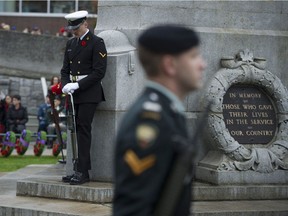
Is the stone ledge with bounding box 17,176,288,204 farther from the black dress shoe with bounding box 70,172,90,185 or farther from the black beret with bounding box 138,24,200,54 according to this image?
the black beret with bounding box 138,24,200,54

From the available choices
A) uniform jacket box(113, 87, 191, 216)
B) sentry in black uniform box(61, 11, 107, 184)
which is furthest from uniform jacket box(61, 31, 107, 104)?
uniform jacket box(113, 87, 191, 216)

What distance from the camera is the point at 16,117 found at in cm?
2800

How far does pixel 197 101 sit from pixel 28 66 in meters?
26.6

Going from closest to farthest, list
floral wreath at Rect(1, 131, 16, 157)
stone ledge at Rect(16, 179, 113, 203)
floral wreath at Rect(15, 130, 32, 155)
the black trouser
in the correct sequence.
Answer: stone ledge at Rect(16, 179, 113, 203)
the black trouser
floral wreath at Rect(1, 131, 16, 157)
floral wreath at Rect(15, 130, 32, 155)

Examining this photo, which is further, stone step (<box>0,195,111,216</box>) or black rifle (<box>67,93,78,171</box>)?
black rifle (<box>67,93,78,171</box>)

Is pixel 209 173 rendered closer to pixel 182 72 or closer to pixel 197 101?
pixel 197 101

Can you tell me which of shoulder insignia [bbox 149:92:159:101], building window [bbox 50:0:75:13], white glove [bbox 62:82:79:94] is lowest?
shoulder insignia [bbox 149:92:159:101]

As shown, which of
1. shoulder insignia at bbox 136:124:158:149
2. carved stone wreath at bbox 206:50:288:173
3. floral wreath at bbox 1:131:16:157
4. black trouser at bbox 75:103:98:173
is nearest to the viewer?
shoulder insignia at bbox 136:124:158:149

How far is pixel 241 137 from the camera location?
12312mm

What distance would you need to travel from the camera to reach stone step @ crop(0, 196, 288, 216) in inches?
433

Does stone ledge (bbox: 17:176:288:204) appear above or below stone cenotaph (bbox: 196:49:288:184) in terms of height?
below

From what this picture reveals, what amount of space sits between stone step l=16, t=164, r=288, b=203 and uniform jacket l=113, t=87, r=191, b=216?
6.45 metres

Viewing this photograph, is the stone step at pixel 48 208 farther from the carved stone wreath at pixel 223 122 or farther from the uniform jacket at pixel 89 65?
the carved stone wreath at pixel 223 122

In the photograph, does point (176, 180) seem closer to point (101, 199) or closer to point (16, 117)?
point (101, 199)
